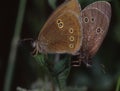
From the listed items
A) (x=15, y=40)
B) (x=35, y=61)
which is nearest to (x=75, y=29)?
(x=15, y=40)

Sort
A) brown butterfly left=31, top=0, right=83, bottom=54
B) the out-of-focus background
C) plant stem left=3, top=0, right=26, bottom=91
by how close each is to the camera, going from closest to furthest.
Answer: brown butterfly left=31, top=0, right=83, bottom=54
plant stem left=3, top=0, right=26, bottom=91
the out-of-focus background

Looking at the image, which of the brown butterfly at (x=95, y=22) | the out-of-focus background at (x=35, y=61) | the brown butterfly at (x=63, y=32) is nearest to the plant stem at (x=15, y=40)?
the out-of-focus background at (x=35, y=61)

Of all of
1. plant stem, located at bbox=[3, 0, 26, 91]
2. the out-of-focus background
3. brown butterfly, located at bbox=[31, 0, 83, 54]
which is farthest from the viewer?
the out-of-focus background

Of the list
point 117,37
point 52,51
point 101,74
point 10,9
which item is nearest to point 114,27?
point 117,37

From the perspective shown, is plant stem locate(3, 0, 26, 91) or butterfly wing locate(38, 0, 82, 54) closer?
butterfly wing locate(38, 0, 82, 54)

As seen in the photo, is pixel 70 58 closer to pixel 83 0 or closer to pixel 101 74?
pixel 83 0

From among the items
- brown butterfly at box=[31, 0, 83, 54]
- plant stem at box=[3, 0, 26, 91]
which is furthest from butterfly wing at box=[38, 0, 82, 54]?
plant stem at box=[3, 0, 26, 91]

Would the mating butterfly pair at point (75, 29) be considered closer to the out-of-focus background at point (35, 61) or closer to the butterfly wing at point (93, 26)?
the butterfly wing at point (93, 26)

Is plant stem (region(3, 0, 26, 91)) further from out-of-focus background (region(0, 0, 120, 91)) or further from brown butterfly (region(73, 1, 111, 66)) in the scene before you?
brown butterfly (region(73, 1, 111, 66))
